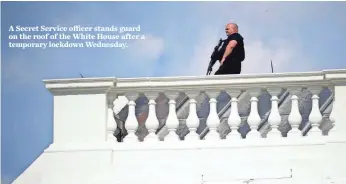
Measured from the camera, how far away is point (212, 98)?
3998 millimetres

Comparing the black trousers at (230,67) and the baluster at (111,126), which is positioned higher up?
the black trousers at (230,67)

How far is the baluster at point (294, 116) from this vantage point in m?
3.87

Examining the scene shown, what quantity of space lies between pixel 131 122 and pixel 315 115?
1266 millimetres

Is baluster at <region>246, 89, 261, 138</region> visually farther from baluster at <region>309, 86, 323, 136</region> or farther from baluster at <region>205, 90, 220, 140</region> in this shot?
baluster at <region>309, 86, 323, 136</region>

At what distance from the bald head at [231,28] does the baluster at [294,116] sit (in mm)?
1291

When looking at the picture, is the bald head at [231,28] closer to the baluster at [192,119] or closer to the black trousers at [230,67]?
the black trousers at [230,67]

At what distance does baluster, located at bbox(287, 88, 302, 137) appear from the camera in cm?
387

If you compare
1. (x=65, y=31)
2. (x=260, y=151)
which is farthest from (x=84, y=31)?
(x=260, y=151)

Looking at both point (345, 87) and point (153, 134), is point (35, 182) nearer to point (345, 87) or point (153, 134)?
point (153, 134)

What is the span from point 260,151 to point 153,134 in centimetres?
74

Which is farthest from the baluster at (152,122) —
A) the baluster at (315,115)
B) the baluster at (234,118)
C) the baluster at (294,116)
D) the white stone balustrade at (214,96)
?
the baluster at (315,115)

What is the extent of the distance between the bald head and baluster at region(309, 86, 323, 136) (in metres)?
1.34
